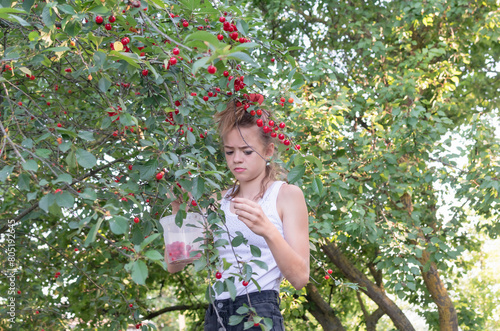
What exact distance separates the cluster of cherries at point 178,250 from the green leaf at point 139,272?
83cm

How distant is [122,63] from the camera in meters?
1.71

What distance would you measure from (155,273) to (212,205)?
4719mm

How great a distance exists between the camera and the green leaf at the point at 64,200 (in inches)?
51.6

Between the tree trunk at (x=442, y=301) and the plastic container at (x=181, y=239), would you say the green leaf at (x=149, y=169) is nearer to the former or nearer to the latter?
the plastic container at (x=181, y=239)

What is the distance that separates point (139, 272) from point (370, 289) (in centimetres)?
573

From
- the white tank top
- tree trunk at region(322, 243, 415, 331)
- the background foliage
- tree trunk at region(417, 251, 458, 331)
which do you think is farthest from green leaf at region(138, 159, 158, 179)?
tree trunk at region(417, 251, 458, 331)

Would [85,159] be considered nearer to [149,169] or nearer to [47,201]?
[47,201]

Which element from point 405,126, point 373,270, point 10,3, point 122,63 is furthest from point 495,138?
point 10,3

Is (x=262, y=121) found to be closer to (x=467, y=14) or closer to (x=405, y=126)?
(x=405, y=126)

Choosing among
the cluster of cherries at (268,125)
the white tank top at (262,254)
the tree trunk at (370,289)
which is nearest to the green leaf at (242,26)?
the cluster of cherries at (268,125)

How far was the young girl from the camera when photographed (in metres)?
1.88

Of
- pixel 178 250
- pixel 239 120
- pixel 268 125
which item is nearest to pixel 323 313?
pixel 178 250

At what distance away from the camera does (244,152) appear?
210 cm

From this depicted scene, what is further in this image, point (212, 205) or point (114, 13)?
point (212, 205)
